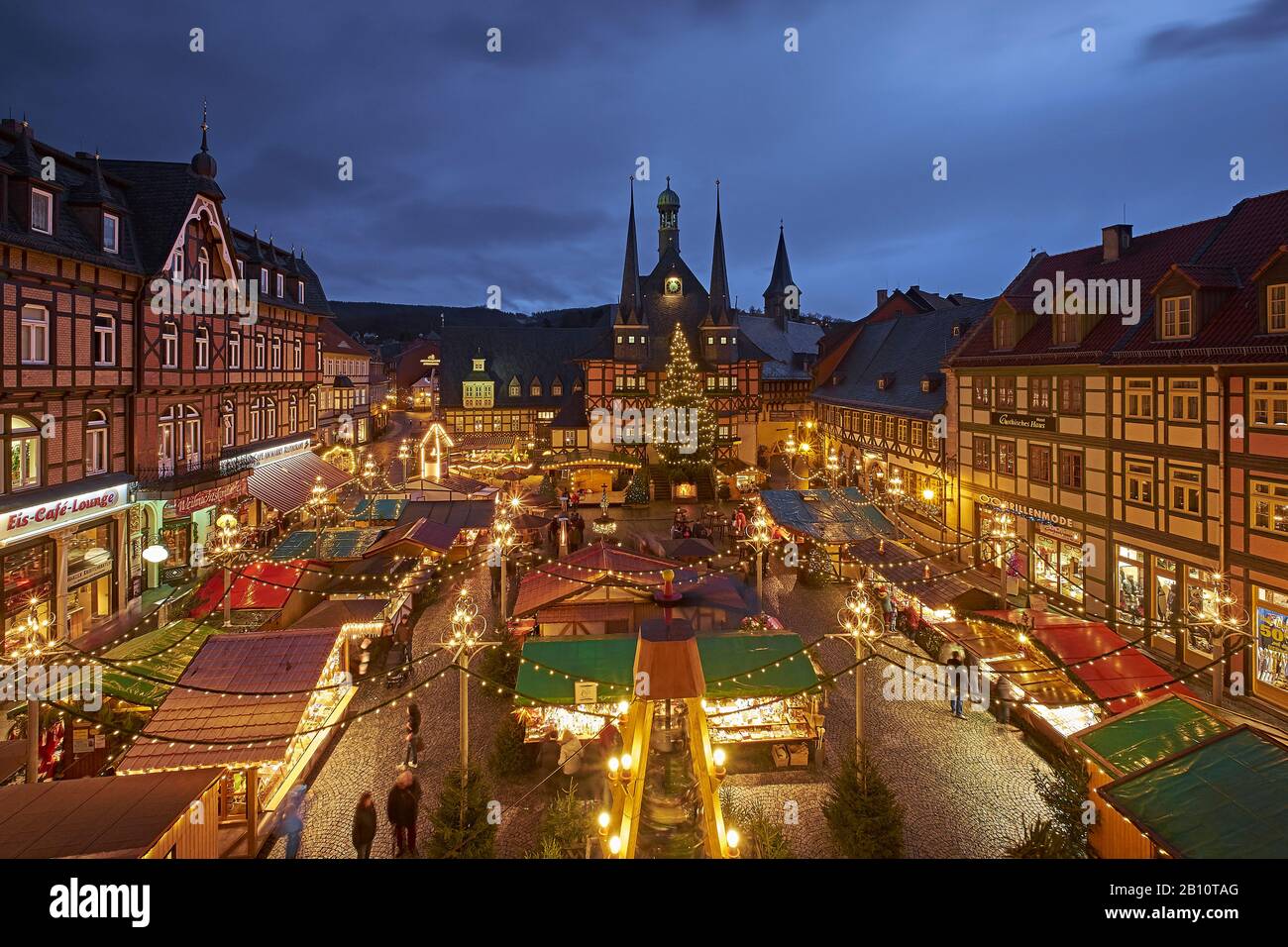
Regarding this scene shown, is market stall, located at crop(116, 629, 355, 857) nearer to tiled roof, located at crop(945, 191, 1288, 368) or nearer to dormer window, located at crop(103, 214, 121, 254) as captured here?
dormer window, located at crop(103, 214, 121, 254)

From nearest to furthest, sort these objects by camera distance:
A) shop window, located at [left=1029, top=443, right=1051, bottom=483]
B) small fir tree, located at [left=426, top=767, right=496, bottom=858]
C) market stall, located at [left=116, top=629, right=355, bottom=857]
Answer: small fir tree, located at [left=426, top=767, right=496, bottom=858], market stall, located at [left=116, top=629, right=355, bottom=857], shop window, located at [left=1029, top=443, right=1051, bottom=483]

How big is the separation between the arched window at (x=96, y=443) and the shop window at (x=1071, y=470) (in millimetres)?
27144

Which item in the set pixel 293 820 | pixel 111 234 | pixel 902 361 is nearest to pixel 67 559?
pixel 111 234

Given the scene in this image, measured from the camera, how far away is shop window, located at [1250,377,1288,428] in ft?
46.8

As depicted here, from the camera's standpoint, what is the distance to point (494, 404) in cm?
5741

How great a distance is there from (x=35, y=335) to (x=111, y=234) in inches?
169

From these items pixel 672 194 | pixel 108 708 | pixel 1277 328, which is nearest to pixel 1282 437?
pixel 1277 328

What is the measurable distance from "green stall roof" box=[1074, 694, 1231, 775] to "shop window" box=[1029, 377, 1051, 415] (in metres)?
14.0

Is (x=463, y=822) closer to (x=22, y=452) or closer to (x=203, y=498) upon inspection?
(x=22, y=452)

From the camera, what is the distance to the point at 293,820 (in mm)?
10039

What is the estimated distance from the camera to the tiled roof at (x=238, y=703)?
9.53 metres

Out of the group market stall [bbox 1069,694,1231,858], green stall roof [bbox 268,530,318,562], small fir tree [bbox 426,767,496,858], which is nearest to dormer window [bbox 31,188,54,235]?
green stall roof [bbox 268,530,318,562]
